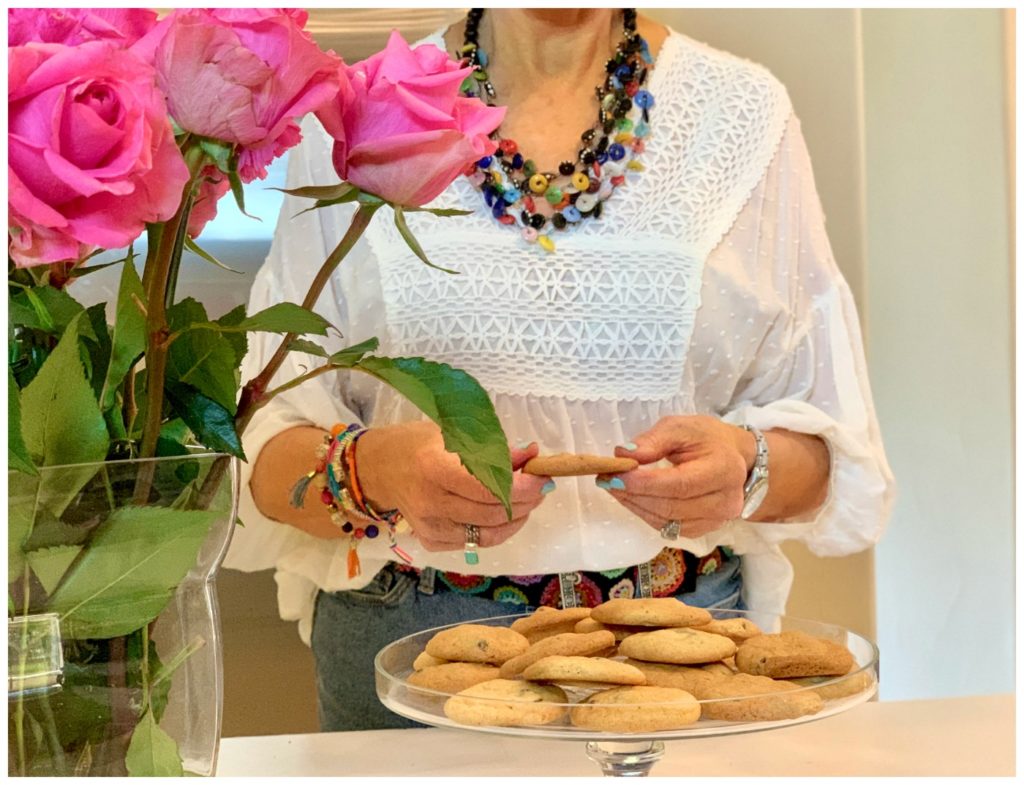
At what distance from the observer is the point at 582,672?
1.63 feet

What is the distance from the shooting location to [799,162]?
1.03 metres

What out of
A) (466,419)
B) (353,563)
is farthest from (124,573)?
(353,563)

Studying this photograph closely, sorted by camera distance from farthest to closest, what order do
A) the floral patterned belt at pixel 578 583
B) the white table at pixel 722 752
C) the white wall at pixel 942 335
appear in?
the white wall at pixel 942 335
the floral patterned belt at pixel 578 583
the white table at pixel 722 752

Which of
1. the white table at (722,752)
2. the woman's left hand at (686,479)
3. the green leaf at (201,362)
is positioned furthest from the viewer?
the woman's left hand at (686,479)

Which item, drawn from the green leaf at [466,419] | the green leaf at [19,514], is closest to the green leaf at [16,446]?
the green leaf at [19,514]

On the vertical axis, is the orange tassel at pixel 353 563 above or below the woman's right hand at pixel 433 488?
below

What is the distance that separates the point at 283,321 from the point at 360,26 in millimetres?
904

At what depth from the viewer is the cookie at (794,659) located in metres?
0.55

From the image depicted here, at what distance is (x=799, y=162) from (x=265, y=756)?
0.67 meters

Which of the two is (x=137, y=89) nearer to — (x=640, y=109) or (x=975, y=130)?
A: (x=640, y=109)

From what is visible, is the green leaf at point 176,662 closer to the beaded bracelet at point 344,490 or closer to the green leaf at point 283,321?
the green leaf at point 283,321

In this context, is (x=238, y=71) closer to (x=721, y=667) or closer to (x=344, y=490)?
(x=721, y=667)

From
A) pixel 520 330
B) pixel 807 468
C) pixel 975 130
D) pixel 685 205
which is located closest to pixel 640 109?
pixel 685 205

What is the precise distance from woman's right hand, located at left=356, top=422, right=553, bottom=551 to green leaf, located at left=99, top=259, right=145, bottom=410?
1.13ft
